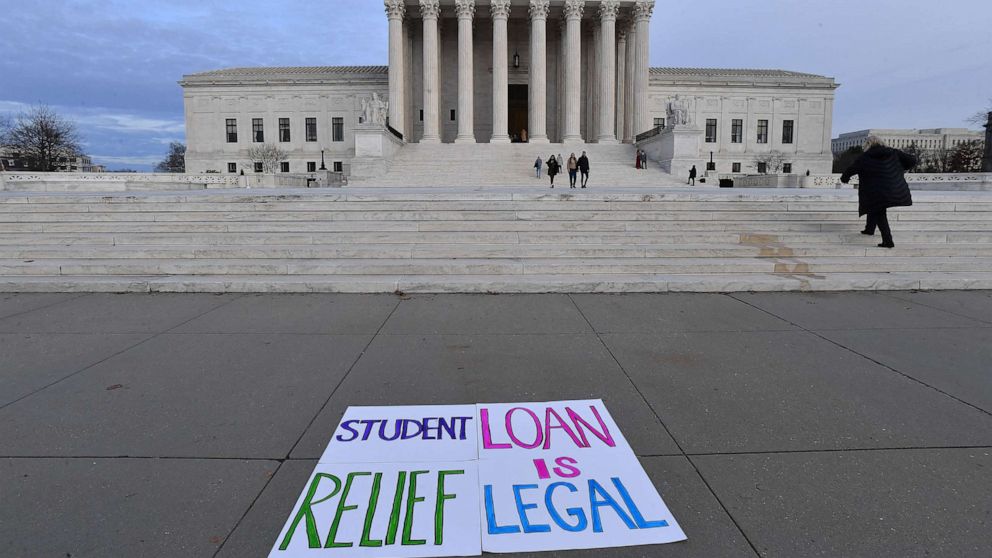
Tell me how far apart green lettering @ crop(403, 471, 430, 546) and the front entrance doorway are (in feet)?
167

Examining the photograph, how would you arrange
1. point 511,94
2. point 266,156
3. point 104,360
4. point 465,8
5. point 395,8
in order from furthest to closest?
1. point 266,156
2. point 511,94
3. point 395,8
4. point 465,8
5. point 104,360

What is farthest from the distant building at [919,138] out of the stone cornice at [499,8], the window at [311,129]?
the window at [311,129]

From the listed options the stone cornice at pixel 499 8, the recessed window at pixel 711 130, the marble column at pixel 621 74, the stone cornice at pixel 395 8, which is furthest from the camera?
the recessed window at pixel 711 130

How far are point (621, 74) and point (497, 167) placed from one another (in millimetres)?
20535

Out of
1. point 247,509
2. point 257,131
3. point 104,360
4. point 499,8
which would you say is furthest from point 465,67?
point 247,509

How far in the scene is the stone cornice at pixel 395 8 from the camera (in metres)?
42.8

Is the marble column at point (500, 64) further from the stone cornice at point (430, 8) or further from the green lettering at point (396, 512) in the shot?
the green lettering at point (396, 512)

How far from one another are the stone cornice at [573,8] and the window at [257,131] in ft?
119

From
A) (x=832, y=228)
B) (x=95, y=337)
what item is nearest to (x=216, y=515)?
(x=95, y=337)

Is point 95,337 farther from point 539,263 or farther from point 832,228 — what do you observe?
point 832,228

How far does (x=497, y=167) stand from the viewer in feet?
113

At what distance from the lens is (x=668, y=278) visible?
326 inches

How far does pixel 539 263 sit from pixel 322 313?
359 centimetres

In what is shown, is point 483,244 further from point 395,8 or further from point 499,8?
point 395,8
